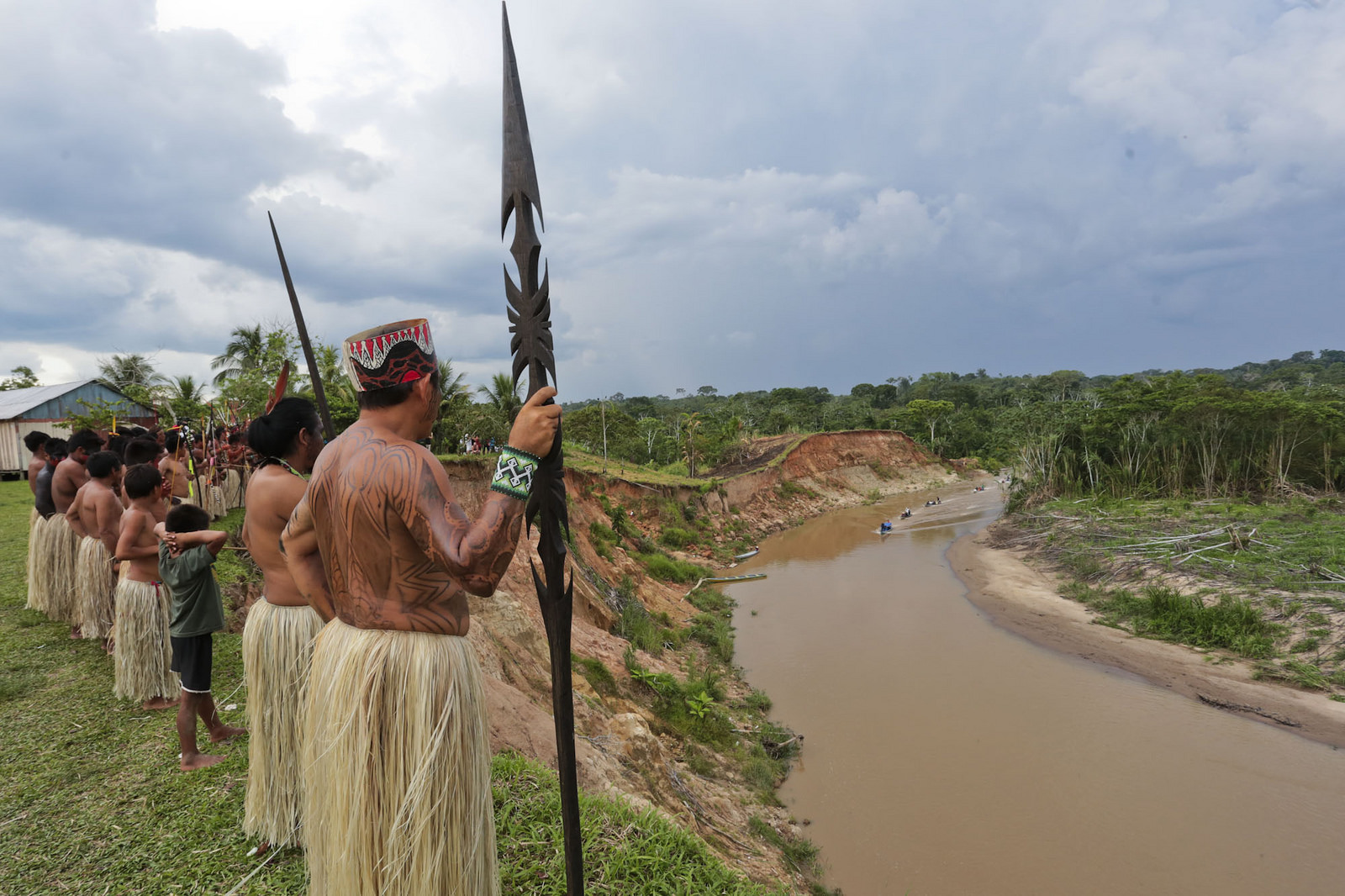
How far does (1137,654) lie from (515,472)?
1398 centimetres

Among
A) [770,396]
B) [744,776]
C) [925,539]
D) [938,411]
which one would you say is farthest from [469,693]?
[770,396]

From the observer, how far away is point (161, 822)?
2807 millimetres

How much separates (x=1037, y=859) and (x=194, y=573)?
7826 millimetres

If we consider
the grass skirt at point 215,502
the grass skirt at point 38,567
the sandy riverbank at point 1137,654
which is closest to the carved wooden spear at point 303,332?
the grass skirt at point 38,567

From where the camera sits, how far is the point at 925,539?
22.1 m

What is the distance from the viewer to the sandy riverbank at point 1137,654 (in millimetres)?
8938

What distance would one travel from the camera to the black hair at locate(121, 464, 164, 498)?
382 cm

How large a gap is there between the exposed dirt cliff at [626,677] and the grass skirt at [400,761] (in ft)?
4.86

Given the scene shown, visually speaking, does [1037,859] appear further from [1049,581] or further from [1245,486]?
[1245,486]

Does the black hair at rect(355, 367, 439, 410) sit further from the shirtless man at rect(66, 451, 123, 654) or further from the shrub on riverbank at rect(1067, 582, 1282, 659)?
the shrub on riverbank at rect(1067, 582, 1282, 659)

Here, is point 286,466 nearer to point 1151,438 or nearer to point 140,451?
point 140,451

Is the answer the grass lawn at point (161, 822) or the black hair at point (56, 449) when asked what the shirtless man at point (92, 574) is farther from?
the black hair at point (56, 449)

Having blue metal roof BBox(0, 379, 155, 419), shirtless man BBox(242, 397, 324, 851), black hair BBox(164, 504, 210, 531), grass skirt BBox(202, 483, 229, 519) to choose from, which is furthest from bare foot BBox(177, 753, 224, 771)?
blue metal roof BBox(0, 379, 155, 419)

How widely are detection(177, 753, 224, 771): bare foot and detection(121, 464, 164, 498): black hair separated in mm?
1740
